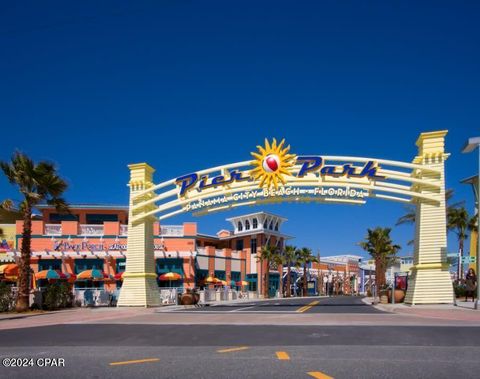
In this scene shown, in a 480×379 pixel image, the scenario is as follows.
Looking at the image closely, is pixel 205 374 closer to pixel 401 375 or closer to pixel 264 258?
pixel 401 375

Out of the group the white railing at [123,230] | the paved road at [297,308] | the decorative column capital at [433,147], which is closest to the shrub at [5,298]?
the paved road at [297,308]

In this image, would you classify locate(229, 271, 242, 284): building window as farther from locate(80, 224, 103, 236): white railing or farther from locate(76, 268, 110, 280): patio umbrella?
locate(76, 268, 110, 280): patio umbrella

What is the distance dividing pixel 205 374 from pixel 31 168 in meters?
22.8

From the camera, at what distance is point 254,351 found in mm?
10102

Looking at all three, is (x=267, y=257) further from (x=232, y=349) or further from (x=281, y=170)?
(x=232, y=349)

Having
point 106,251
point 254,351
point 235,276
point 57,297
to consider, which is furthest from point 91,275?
point 254,351

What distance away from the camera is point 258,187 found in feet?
92.9

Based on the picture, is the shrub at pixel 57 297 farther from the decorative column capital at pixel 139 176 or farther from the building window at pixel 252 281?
the building window at pixel 252 281

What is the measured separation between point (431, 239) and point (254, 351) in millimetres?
17370

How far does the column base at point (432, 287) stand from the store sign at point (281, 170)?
210 inches

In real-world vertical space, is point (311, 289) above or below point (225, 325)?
below

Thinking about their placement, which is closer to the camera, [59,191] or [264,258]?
[59,191]

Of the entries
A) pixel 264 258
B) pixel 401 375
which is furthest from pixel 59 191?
pixel 264 258

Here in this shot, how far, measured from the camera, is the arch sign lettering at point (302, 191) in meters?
24.9
